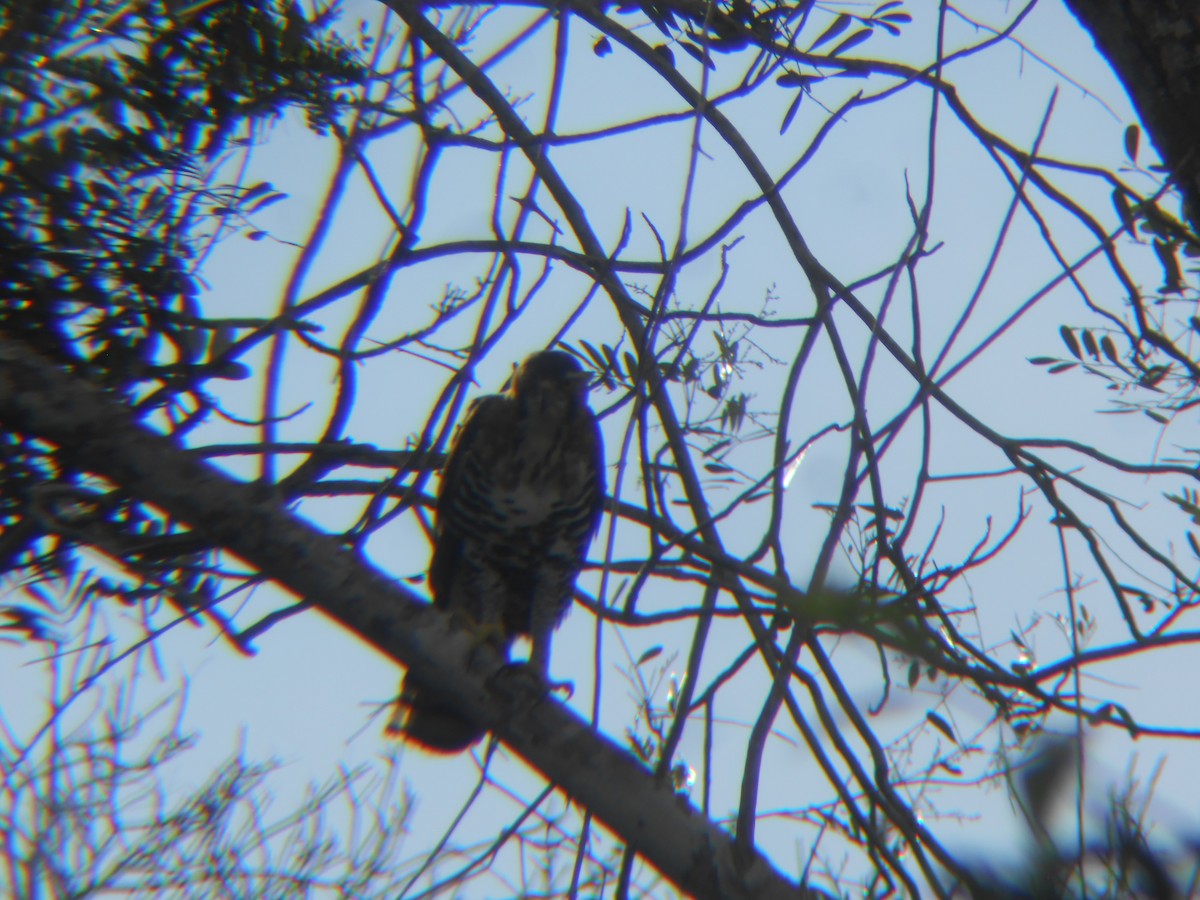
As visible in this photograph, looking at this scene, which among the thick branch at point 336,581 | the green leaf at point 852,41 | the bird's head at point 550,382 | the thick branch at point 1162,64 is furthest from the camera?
the bird's head at point 550,382

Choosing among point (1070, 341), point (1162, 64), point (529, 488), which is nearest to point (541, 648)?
point (529, 488)

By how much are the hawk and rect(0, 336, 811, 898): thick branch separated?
1806 mm

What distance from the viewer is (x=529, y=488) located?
3773 mm

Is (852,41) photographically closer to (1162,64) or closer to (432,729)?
(1162,64)

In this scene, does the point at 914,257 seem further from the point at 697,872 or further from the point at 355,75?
the point at 355,75

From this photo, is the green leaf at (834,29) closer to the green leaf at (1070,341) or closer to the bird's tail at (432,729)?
the green leaf at (1070,341)

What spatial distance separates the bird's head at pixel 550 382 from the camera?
3.71 m

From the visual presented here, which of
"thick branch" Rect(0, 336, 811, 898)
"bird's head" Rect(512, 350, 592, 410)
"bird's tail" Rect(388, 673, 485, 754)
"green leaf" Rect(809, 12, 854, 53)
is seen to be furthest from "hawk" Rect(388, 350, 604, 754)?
"thick branch" Rect(0, 336, 811, 898)

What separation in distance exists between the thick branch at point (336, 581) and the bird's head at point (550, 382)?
1849mm

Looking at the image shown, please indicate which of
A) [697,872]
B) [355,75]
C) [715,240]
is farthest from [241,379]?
[697,872]

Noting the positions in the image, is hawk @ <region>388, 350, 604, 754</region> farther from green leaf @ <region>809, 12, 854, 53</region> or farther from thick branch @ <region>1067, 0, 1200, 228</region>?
thick branch @ <region>1067, 0, 1200, 228</region>

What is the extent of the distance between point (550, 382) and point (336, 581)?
1.92m

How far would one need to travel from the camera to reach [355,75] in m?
2.82

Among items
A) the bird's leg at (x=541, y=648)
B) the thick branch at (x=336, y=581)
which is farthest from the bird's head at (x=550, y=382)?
the thick branch at (x=336, y=581)
